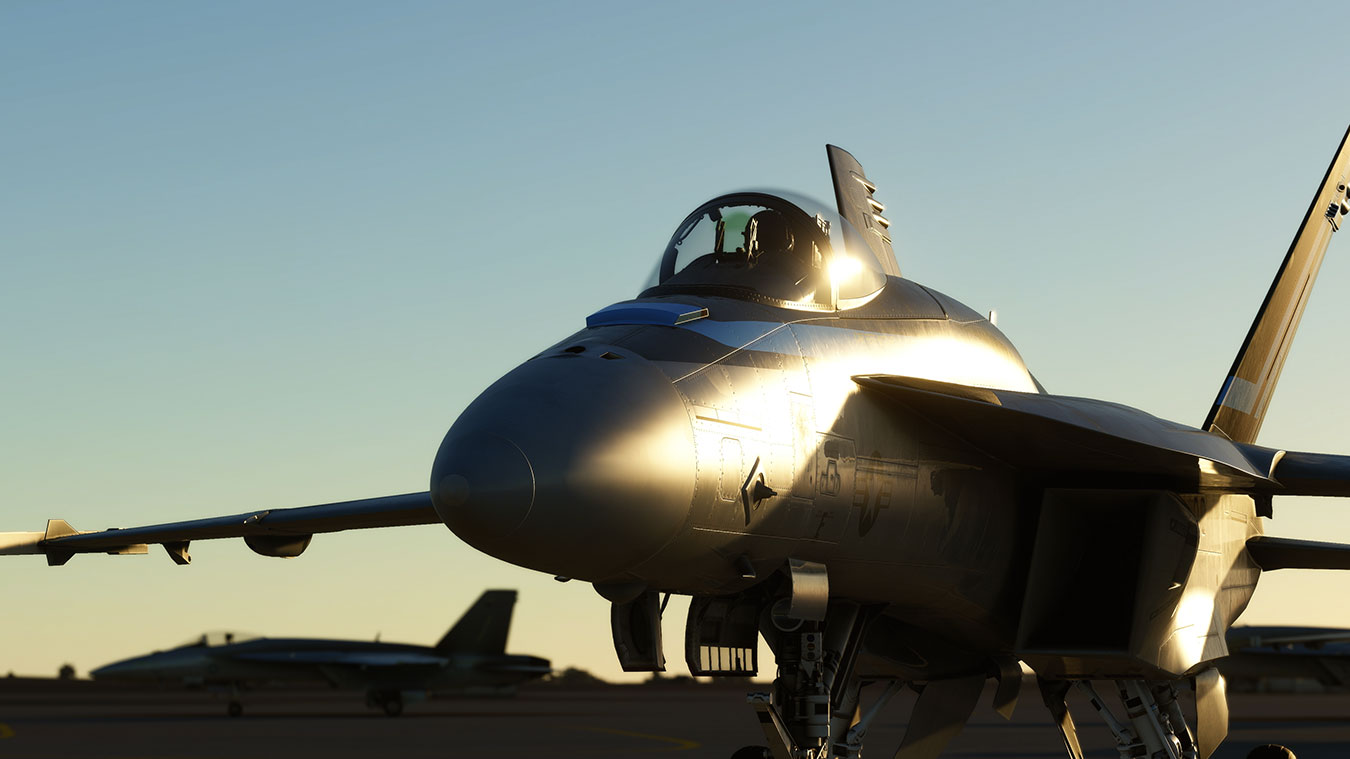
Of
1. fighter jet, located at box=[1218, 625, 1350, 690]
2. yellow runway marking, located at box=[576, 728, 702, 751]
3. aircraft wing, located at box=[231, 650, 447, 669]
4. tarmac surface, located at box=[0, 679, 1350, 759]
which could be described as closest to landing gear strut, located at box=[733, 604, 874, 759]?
tarmac surface, located at box=[0, 679, 1350, 759]

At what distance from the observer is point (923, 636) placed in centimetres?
713

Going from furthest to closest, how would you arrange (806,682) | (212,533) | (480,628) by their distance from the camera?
(480,628), (212,533), (806,682)

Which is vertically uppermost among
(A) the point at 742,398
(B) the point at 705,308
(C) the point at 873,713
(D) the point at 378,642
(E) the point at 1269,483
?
(B) the point at 705,308

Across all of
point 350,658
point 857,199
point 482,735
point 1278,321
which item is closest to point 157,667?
point 350,658

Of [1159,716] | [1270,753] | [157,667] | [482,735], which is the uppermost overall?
[1159,716]

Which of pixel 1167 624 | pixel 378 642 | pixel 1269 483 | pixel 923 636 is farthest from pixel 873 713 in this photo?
pixel 378 642

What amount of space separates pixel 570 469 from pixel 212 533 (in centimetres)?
650

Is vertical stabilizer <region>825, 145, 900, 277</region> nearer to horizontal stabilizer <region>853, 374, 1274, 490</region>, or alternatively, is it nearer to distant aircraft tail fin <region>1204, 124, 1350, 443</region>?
distant aircraft tail fin <region>1204, 124, 1350, 443</region>

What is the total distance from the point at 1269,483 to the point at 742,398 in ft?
11.1

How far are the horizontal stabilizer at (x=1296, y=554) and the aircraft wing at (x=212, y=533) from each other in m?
5.46

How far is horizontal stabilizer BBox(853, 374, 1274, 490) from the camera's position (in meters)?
5.73

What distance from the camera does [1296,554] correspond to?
877 centimetres

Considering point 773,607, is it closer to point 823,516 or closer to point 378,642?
point 823,516

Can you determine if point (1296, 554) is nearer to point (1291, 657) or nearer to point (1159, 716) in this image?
point (1159, 716)
